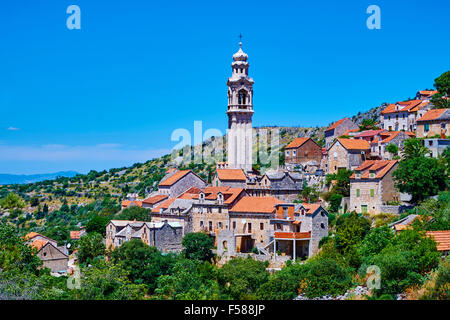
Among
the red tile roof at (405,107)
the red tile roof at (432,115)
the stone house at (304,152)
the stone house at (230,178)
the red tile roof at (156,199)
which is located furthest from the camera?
the stone house at (304,152)

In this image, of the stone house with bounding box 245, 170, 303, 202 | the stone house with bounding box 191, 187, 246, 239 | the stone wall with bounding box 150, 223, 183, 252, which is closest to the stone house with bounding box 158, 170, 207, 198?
the stone house with bounding box 191, 187, 246, 239

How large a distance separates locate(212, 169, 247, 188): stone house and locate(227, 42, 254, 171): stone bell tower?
6.34 meters

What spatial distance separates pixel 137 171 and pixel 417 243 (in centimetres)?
14491

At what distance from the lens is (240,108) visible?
71.6m

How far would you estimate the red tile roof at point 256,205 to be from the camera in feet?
179

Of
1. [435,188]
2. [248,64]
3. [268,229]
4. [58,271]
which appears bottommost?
[58,271]

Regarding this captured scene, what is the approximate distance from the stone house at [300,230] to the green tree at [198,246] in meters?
6.98

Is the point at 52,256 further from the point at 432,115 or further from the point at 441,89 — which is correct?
the point at 441,89

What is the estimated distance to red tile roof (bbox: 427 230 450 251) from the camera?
37781mm

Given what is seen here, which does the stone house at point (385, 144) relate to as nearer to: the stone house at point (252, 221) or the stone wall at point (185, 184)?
the stone house at point (252, 221)

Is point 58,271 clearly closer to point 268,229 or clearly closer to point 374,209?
point 268,229

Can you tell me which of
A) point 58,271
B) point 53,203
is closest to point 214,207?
point 58,271

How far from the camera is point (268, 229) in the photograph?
53.9 metres

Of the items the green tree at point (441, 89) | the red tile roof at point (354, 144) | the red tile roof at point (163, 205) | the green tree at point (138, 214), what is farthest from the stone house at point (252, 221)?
the green tree at point (441, 89)
